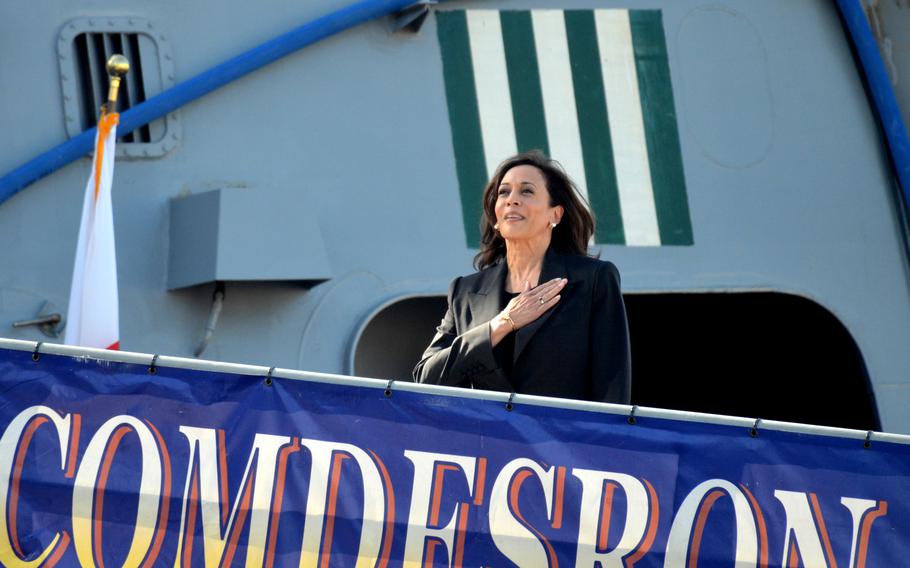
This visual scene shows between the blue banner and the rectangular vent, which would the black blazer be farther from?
the rectangular vent

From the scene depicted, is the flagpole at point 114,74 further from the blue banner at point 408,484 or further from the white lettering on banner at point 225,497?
the white lettering on banner at point 225,497

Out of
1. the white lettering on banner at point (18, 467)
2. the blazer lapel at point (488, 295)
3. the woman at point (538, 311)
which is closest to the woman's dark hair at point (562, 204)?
the woman at point (538, 311)

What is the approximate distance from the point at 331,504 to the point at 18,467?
2.26 ft

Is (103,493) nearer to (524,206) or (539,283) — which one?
(539,283)

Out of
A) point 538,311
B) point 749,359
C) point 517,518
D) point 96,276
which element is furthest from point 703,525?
point 749,359

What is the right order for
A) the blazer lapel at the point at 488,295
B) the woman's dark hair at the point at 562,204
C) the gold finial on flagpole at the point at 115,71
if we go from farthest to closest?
the gold finial on flagpole at the point at 115,71, the woman's dark hair at the point at 562,204, the blazer lapel at the point at 488,295

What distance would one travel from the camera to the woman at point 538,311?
12.5 ft

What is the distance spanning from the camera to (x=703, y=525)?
338cm

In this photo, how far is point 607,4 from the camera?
19.8 feet

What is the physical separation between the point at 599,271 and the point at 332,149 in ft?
6.17

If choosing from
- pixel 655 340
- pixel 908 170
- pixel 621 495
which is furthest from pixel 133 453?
pixel 655 340

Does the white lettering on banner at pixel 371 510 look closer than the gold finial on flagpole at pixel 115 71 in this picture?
Yes

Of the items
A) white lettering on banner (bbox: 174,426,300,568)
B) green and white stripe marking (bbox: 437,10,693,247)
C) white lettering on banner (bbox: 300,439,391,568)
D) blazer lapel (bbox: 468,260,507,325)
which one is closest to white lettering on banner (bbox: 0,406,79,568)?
white lettering on banner (bbox: 174,426,300,568)

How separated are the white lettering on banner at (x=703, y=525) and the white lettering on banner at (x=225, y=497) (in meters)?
0.85
